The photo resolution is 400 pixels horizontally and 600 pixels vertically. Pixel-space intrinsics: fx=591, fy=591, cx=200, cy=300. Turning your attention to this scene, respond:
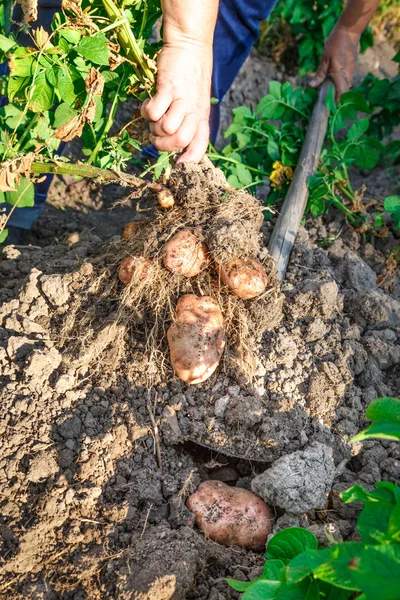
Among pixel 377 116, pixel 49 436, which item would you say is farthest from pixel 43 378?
pixel 377 116

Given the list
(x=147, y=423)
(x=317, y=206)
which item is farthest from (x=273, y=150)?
(x=147, y=423)

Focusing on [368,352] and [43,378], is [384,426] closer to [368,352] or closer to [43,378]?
[368,352]

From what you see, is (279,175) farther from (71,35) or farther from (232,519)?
(232,519)

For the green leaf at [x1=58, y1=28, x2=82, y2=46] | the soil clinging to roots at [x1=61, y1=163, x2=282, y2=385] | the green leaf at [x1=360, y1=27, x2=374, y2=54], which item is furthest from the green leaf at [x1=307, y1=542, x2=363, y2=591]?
the green leaf at [x1=360, y1=27, x2=374, y2=54]

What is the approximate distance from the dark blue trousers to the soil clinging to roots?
800mm

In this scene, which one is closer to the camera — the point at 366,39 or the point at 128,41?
the point at 128,41

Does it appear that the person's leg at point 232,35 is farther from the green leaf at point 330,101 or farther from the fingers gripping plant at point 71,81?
the fingers gripping plant at point 71,81

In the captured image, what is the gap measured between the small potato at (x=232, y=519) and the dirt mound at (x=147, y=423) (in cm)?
5

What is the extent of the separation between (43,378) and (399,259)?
1.62 metres

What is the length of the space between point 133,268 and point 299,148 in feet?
4.22

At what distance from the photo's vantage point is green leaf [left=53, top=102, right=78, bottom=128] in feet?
7.25

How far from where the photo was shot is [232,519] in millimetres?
1786

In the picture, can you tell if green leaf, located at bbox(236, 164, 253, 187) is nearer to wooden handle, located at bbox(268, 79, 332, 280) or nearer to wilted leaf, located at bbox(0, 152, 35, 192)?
wooden handle, located at bbox(268, 79, 332, 280)

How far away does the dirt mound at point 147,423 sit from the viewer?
5.45 feet
